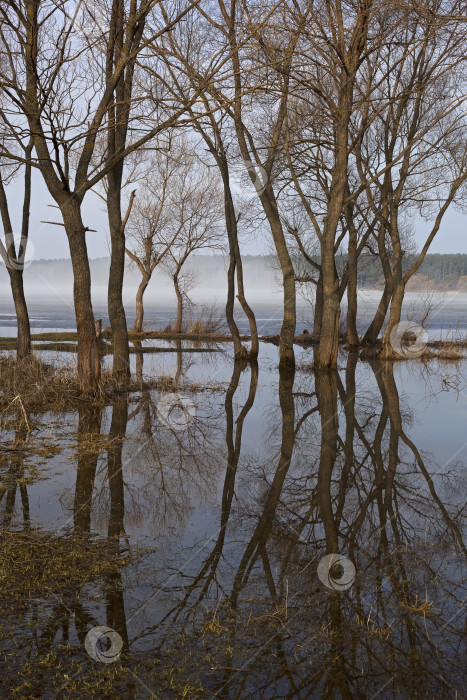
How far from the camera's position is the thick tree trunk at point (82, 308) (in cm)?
1221

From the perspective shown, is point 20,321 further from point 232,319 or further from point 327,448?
point 327,448

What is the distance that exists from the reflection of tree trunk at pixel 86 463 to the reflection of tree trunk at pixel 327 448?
6.25 ft

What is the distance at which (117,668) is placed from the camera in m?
3.56

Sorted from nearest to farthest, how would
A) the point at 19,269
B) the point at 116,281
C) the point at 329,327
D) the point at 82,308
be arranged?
→ the point at 82,308 < the point at 116,281 < the point at 19,269 < the point at 329,327

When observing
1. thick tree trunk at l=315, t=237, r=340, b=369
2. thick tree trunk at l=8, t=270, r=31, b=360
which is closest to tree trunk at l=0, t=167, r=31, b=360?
thick tree trunk at l=8, t=270, r=31, b=360

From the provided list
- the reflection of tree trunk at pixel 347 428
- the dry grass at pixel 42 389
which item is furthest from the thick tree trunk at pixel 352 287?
the dry grass at pixel 42 389

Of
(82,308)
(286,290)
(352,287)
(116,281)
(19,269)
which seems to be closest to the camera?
(82,308)

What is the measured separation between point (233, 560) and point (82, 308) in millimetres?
8096

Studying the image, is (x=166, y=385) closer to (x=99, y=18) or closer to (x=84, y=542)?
(x=99, y=18)

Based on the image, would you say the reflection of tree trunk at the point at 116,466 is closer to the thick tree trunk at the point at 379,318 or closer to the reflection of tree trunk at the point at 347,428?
the reflection of tree trunk at the point at 347,428

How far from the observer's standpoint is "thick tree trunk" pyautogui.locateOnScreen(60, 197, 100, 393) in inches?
481

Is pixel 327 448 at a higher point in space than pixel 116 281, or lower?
lower

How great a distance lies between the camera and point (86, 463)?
25.9 feet

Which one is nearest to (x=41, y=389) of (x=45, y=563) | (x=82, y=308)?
(x=82, y=308)
